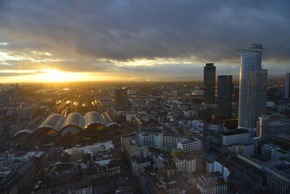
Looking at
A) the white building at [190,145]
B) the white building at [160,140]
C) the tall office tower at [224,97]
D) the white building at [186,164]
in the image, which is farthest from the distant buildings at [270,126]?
the white building at [186,164]

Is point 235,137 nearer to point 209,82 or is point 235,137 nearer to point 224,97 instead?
point 224,97

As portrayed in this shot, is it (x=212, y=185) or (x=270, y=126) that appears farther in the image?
(x=270, y=126)

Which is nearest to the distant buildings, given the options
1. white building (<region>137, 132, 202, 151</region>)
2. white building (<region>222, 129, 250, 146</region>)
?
white building (<region>222, 129, 250, 146</region>)

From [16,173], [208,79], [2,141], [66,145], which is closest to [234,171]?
[16,173]

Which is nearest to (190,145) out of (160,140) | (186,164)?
(186,164)

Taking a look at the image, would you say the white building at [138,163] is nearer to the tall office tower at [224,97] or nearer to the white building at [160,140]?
the white building at [160,140]
